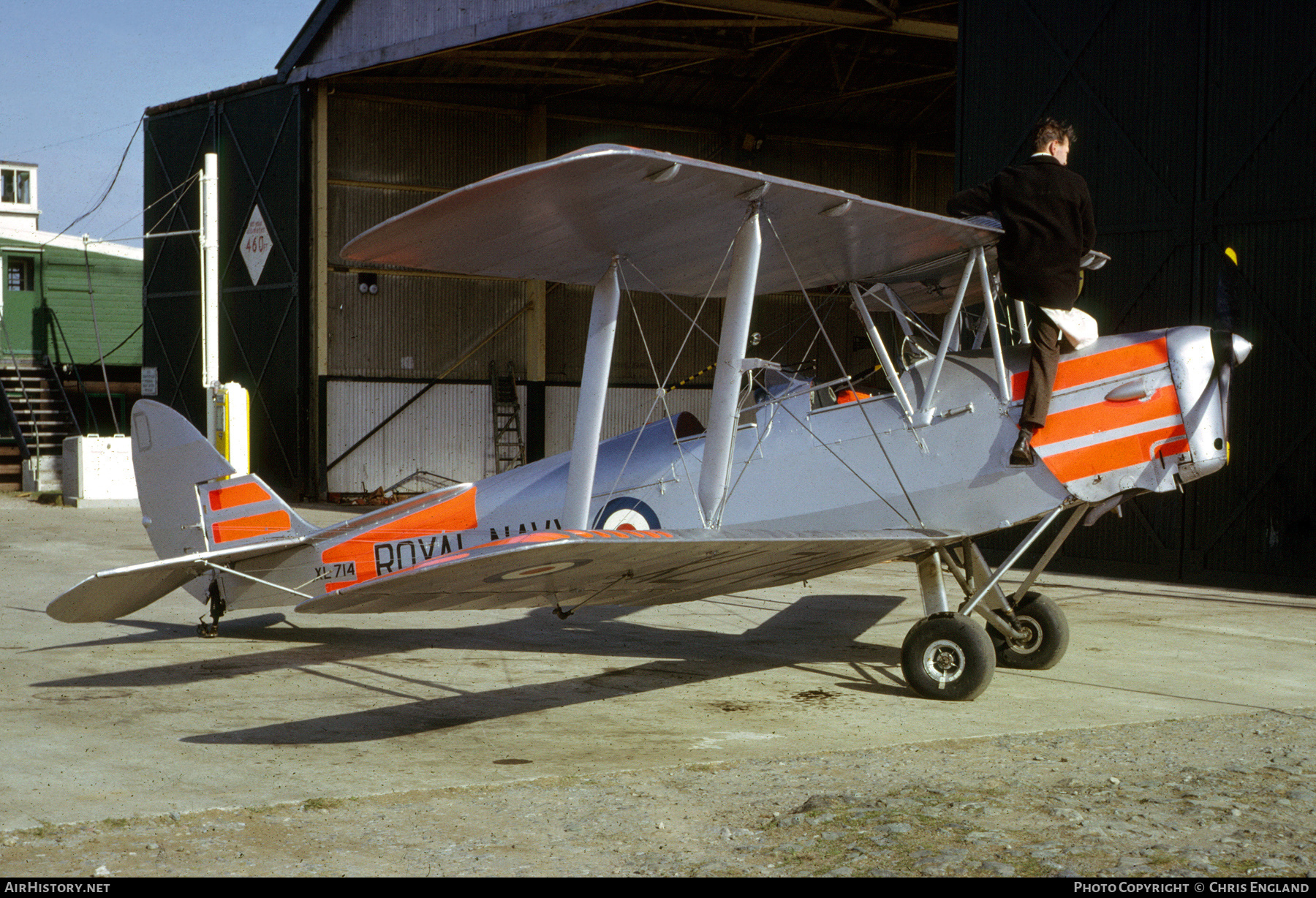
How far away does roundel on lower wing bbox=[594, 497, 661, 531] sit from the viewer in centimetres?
705

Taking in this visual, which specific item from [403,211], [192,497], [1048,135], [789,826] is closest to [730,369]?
[1048,135]

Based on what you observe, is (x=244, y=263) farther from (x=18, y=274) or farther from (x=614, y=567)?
(x=614, y=567)

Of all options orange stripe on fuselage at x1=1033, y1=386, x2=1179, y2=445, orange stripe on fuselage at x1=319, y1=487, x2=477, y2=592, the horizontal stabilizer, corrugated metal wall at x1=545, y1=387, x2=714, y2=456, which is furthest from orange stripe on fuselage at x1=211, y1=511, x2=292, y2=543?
corrugated metal wall at x1=545, y1=387, x2=714, y2=456

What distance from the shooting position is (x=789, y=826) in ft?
13.8

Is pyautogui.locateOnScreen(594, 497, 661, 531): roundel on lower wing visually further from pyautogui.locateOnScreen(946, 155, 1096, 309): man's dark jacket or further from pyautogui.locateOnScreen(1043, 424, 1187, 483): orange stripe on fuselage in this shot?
pyautogui.locateOnScreen(946, 155, 1096, 309): man's dark jacket

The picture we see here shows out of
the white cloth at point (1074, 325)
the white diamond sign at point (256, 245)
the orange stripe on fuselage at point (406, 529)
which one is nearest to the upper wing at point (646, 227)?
the white cloth at point (1074, 325)

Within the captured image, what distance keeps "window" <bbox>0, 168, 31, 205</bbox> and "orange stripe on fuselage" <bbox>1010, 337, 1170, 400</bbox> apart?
3855 cm

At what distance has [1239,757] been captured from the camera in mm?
5266

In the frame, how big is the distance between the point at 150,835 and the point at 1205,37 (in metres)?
12.4

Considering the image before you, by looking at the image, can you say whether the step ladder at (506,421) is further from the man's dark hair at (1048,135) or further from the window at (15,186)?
the window at (15,186)

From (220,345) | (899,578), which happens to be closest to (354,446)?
(220,345)

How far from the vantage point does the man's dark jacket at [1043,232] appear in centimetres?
631

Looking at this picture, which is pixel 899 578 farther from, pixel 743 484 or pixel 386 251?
pixel 386 251

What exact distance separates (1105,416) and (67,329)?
29.3 m
